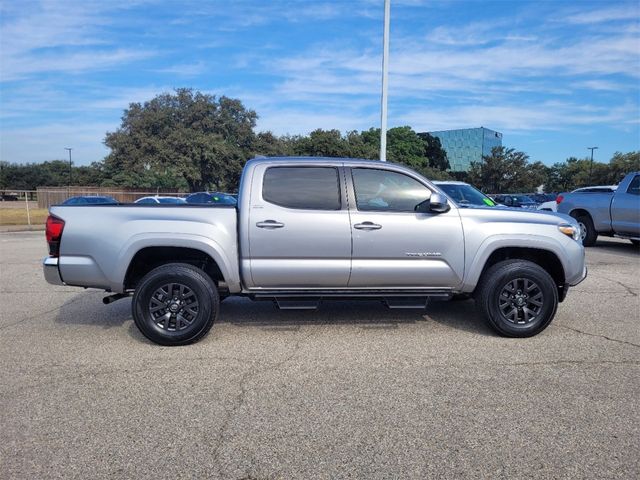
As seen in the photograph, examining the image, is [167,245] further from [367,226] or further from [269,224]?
[367,226]

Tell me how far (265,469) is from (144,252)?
117 inches

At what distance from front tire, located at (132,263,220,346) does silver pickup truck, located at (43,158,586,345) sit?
11mm

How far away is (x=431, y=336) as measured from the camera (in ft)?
17.8

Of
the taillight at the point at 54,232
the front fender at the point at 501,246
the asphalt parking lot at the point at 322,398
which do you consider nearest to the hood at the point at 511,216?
the front fender at the point at 501,246

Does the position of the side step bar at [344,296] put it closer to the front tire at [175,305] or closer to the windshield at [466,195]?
the front tire at [175,305]

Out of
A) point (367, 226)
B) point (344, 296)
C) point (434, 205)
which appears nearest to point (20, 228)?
point (344, 296)

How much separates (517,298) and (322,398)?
2.64 m

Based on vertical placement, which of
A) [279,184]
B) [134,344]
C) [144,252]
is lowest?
[134,344]

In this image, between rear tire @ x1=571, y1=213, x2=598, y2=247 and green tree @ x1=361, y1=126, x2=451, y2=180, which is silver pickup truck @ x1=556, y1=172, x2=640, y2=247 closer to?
rear tire @ x1=571, y1=213, x2=598, y2=247

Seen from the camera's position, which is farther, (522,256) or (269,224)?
(522,256)

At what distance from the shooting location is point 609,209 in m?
12.8

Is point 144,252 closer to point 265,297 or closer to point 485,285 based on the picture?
point 265,297

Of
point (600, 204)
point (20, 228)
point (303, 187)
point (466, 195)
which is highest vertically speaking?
point (303, 187)

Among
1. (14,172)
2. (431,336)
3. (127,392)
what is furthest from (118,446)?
(14,172)
